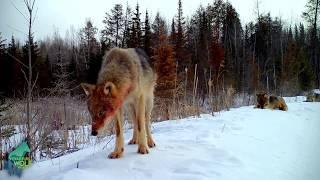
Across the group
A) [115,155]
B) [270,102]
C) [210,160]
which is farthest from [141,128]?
[270,102]

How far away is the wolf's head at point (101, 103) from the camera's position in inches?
190

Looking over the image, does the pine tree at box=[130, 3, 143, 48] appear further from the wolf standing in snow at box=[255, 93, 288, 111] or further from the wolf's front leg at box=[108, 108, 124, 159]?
the wolf's front leg at box=[108, 108, 124, 159]

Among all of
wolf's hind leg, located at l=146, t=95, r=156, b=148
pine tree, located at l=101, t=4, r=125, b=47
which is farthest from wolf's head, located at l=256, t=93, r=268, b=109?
pine tree, located at l=101, t=4, r=125, b=47

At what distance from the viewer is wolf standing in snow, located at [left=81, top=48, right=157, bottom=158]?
4887mm

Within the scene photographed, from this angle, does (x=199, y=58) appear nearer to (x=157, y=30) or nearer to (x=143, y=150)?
(x=157, y=30)

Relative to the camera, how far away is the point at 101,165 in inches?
185

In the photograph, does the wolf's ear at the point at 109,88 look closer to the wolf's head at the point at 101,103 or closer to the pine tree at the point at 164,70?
the wolf's head at the point at 101,103

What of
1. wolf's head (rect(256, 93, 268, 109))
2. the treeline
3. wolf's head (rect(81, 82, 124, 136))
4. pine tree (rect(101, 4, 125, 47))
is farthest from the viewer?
pine tree (rect(101, 4, 125, 47))

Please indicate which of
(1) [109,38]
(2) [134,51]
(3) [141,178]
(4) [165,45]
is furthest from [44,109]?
(1) [109,38]

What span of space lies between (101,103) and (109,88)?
241mm

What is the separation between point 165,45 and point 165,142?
67.3 ft

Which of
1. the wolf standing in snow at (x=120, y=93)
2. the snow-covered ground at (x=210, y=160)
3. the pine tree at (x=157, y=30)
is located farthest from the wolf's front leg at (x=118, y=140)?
the pine tree at (x=157, y=30)

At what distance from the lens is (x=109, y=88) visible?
4.91m

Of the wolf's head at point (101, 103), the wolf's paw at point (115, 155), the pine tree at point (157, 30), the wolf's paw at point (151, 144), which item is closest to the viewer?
the wolf's head at point (101, 103)
